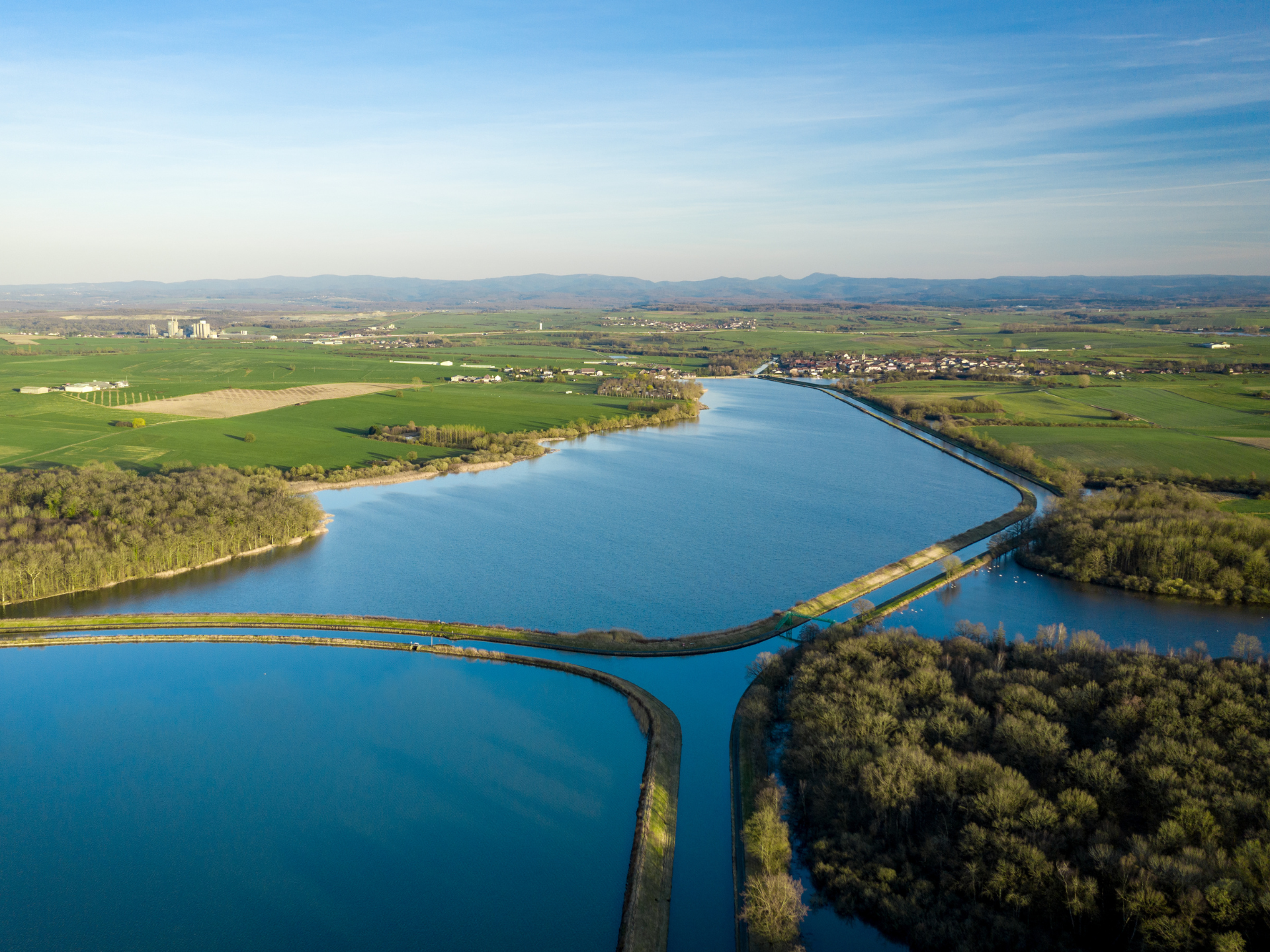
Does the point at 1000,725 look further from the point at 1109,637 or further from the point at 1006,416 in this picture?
the point at 1006,416

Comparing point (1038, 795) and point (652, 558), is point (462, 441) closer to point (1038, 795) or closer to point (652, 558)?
point (652, 558)

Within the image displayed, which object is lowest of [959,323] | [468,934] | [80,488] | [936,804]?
[468,934]

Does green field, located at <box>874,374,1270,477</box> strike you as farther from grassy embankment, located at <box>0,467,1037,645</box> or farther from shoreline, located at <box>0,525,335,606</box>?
shoreline, located at <box>0,525,335,606</box>

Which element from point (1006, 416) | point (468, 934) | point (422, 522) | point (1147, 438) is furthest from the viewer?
point (1006, 416)

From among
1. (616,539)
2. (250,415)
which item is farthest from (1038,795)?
(250,415)

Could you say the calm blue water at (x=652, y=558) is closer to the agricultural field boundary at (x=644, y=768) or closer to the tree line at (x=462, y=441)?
the agricultural field boundary at (x=644, y=768)

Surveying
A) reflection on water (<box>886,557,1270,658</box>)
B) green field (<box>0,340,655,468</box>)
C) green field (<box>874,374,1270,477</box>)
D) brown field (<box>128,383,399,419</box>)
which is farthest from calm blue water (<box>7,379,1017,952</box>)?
brown field (<box>128,383,399,419</box>)

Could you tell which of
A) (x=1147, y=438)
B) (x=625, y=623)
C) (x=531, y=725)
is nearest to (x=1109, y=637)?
(x=625, y=623)

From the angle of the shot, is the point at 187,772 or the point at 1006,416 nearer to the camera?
the point at 187,772
